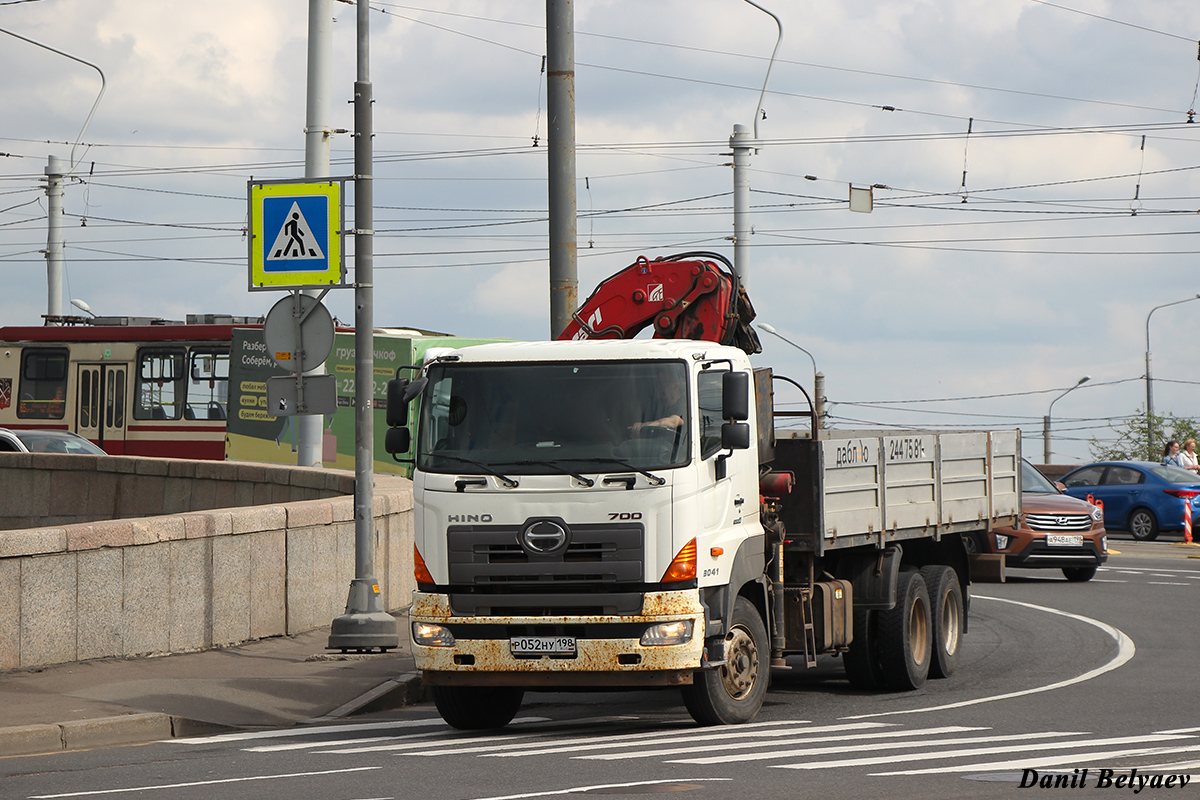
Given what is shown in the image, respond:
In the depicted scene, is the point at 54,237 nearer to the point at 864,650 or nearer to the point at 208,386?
the point at 208,386

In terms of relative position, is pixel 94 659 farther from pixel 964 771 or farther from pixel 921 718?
pixel 964 771

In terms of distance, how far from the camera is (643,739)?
9617mm

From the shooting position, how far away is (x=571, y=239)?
14.6 m

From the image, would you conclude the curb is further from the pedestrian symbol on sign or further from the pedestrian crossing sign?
the pedestrian symbol on sign

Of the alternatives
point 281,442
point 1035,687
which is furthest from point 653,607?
point 281,442

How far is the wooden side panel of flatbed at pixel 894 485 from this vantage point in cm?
1122

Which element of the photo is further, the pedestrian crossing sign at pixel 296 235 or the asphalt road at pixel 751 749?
the pedestrian crossing sign at pixel 296 235

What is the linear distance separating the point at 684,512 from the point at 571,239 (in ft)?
18.2

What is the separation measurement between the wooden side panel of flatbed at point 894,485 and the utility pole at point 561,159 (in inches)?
116

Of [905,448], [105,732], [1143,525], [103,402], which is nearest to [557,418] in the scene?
[105,732]

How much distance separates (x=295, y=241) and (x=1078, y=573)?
13311 mm

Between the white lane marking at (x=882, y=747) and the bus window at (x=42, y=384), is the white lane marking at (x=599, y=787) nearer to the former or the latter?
the white lane marking at (x=882, y=747)

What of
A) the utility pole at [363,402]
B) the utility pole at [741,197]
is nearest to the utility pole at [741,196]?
the utility pole at [741,197]

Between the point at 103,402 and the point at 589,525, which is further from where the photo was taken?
the point at 103,402
